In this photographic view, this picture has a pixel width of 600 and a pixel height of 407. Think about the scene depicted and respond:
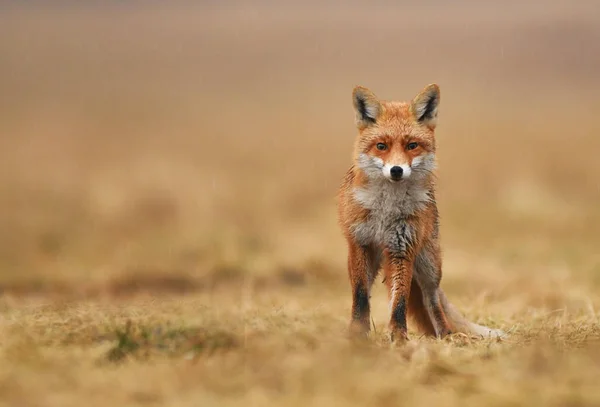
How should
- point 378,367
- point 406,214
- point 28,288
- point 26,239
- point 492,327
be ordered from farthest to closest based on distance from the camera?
point 26,239
point 28,288
point 492,327
point 406,214
point 378,367

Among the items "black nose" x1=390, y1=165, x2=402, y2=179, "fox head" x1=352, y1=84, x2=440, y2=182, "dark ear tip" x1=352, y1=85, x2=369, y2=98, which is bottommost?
"black nose" x1=390, y1=165, x2=402, y2=179

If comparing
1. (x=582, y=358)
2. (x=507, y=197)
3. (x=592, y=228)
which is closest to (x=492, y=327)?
(x=582, y=358)

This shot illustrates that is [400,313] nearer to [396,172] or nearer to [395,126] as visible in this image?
[396,172]

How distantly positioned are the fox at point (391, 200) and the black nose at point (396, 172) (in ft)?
0.37

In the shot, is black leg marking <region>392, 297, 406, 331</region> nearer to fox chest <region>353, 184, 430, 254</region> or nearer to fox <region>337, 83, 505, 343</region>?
fox <region>337, 83, 505, 343</region>

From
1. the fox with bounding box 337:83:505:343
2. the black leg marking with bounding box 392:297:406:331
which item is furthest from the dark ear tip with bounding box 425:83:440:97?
the black leg marking with bounding box 392:297:406:331

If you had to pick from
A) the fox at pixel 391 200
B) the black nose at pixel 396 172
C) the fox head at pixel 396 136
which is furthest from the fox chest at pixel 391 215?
the black nose at pixel 396 172

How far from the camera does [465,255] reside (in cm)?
1520

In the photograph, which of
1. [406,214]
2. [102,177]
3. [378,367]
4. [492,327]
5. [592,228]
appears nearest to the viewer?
[378,367]

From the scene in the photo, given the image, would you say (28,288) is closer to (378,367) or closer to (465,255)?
(465,255)

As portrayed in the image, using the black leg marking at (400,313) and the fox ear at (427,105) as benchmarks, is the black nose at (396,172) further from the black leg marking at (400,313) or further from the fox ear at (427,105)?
the black leg marking at (400,313)

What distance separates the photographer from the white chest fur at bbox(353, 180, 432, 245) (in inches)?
287

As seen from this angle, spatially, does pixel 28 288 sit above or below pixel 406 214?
below

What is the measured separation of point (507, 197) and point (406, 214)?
42.9ft
